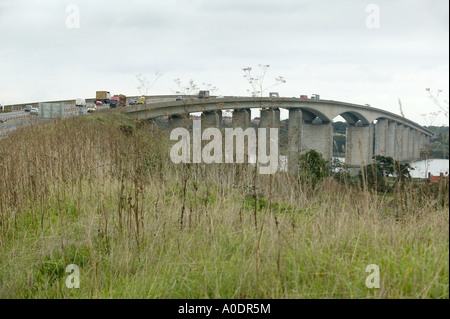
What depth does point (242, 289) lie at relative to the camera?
342cm

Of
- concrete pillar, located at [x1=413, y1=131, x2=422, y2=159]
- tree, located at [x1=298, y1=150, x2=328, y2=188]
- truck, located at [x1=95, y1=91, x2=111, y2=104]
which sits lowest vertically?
tree, located at [x1=298, y1=150, x2=328, y2=188]

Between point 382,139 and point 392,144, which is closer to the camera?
point 392,144

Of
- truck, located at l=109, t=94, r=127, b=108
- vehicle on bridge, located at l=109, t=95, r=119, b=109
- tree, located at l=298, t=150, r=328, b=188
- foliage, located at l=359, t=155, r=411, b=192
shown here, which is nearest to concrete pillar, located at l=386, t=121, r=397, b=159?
foliage, located at l=359, t=155, r=411, b=192

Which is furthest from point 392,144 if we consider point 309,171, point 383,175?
point 383,175

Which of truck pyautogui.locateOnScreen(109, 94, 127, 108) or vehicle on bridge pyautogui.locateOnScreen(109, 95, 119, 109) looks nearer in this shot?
truck pyautogui.locateOnScreen(109, 94, 127, 108)

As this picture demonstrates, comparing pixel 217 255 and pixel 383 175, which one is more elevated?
pixel 383 175

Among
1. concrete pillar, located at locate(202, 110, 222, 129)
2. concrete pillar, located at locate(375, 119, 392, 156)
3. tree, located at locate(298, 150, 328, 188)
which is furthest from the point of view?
tree, located at locate(298, 150, 328, 188)

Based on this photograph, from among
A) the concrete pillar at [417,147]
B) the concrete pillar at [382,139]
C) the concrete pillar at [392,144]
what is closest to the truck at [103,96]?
the concrete pillar at [382,139]

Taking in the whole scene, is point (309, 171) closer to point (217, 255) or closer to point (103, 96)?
point (217, 255)

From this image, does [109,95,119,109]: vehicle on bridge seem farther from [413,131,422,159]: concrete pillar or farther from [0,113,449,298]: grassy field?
[0,113,449,298]: grassy field

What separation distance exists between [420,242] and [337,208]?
5.81 ft
